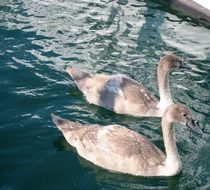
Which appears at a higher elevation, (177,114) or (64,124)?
(177,114)

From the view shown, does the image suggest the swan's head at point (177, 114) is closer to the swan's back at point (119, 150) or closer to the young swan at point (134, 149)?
the young swan at point (134, 149)

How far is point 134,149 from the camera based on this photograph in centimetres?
963

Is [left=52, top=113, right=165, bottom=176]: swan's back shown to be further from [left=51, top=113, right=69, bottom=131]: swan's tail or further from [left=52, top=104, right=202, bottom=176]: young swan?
[left=51, top=113, right=69, bottom=131]: swan's tail

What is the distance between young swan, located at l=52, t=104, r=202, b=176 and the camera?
9508 mm

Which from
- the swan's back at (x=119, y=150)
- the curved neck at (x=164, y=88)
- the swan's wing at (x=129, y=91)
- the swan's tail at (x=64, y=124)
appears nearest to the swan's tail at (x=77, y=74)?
the swan's wing at (x=129, y=91)

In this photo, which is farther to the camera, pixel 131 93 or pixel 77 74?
pixel 77 74

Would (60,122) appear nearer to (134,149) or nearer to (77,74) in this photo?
(134,149)

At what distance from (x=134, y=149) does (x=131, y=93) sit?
2129mm

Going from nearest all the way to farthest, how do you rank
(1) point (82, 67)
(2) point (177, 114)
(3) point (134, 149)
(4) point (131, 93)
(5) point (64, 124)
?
(2) point (177, 114) → (3) point (134, 149) → (5) point (64, 124) → (4) point (131, 93) → (1) point (82, 67)

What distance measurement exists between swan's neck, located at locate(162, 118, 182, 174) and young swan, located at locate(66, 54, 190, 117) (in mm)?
1864

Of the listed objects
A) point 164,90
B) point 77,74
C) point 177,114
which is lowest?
point 77,74

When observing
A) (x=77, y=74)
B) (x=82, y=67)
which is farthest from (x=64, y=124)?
(x=82, y=67)

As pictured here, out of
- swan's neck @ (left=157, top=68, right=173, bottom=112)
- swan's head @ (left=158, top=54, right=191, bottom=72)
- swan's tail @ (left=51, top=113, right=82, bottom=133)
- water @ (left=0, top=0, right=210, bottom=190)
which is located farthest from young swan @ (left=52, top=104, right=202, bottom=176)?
swan's head @ (left=158, top=54, right=191, bottom=72)

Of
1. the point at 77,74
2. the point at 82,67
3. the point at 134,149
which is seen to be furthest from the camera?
the point at 82,67
